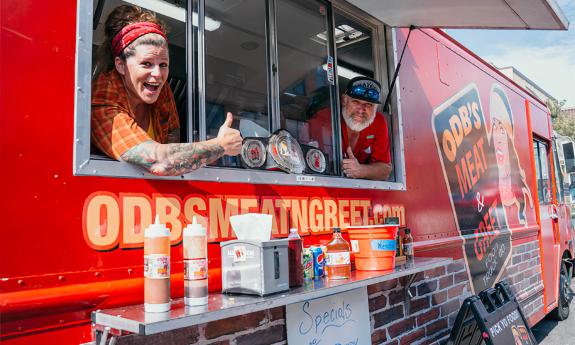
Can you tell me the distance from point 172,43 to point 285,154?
795 millimetres

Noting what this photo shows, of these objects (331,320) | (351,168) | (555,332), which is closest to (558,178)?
(555,332)

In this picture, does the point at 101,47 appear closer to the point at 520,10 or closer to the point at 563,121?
the point at 520,10

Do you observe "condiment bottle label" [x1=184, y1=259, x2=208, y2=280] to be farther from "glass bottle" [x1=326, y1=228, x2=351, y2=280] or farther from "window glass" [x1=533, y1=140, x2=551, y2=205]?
"window glass" [x1=533, y1=140, x2=551, y2=205]

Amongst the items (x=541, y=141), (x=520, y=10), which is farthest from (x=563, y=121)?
(x=520, y=10)

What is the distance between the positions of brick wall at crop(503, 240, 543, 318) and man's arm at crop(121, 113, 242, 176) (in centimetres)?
354

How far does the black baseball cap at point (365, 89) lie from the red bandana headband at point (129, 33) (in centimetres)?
144

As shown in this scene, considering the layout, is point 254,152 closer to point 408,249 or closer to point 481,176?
point 408,249

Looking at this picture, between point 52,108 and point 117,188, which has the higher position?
point 52,108

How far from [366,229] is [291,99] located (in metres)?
1.04

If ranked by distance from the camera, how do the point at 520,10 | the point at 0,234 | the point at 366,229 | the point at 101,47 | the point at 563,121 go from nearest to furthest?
1. the point at 0,234
2. the point at 101,47
3. the point at 366,229
4. the point at 520,10
5. the point at 563,121

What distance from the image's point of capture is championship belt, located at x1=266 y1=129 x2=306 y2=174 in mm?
2215

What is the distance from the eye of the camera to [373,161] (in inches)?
115

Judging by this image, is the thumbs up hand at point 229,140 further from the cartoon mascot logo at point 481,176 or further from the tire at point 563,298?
the tire at point 563,298

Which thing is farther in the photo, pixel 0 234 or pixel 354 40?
pixel 354 40
